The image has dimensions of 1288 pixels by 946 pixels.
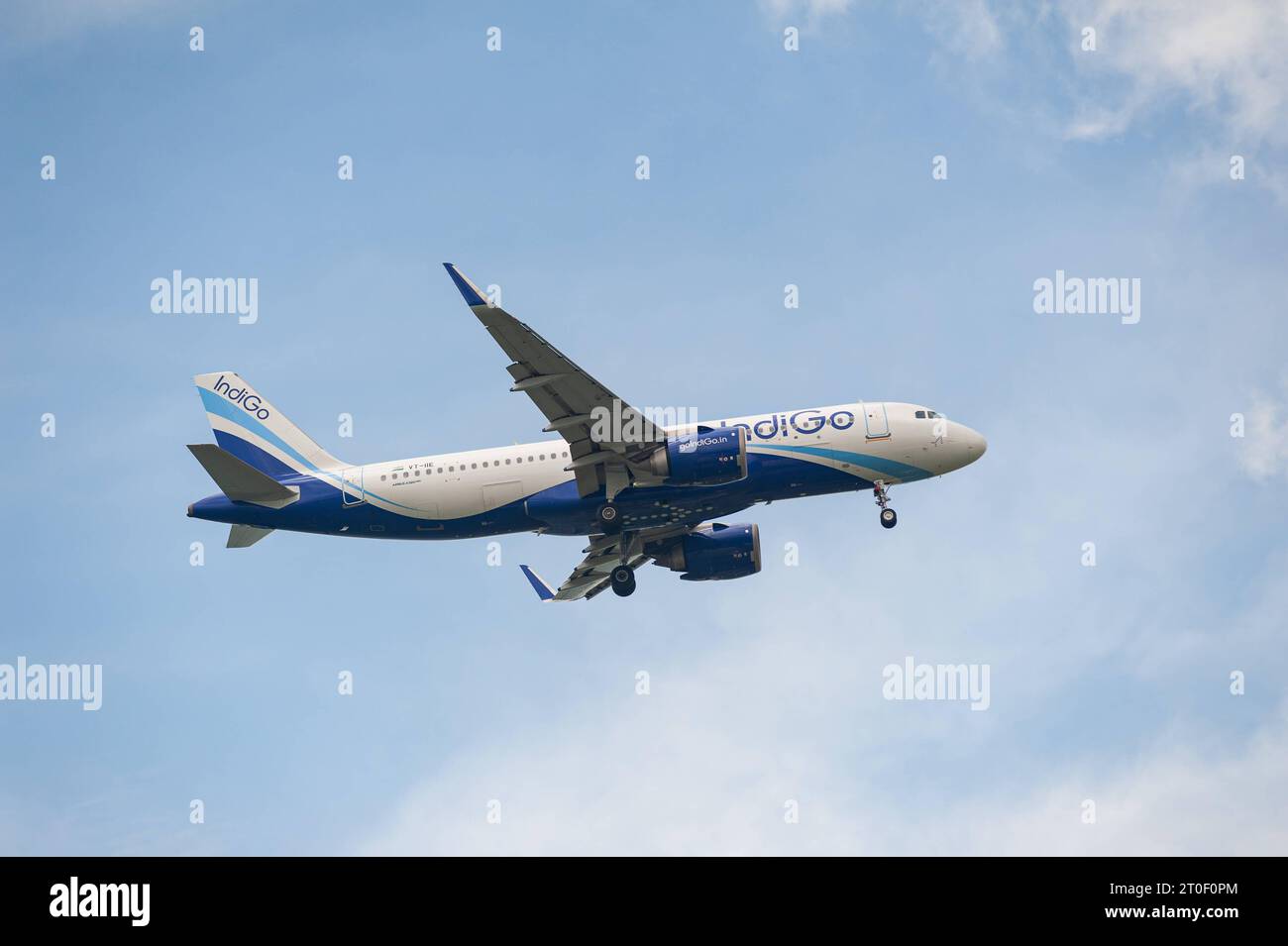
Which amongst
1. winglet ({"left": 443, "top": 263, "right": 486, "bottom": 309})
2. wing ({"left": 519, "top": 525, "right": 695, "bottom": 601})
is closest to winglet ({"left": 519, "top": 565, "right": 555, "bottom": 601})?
wing ({"left": 519, "top": 525, "right": 695, "bottom": 601})

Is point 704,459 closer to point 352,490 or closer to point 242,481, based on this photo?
point 352,490

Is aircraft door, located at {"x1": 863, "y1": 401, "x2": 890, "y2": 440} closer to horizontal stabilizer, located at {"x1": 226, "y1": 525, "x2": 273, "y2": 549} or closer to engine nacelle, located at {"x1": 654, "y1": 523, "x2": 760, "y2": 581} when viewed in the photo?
engine nacelle, located at {"x1": 654, "y1": 523, "x2": 760, "y2": 581}

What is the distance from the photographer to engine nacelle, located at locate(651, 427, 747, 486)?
180 ft

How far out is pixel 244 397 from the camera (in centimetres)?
6312

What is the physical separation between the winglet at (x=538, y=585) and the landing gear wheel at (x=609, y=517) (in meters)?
9.45

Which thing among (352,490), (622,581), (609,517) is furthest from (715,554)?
(352,490)

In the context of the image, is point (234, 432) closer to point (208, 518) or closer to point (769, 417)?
point (208, 518)

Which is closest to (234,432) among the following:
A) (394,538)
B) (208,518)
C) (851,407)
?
(208,518)

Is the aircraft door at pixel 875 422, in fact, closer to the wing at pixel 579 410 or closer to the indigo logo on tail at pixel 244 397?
the wing at pixel 579 410

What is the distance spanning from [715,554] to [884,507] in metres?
9.53

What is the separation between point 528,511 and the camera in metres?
57.8

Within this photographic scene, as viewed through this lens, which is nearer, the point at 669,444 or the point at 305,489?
the point at 669,444

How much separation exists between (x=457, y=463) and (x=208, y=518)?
35.7 ft

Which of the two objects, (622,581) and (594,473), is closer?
(594,473)
